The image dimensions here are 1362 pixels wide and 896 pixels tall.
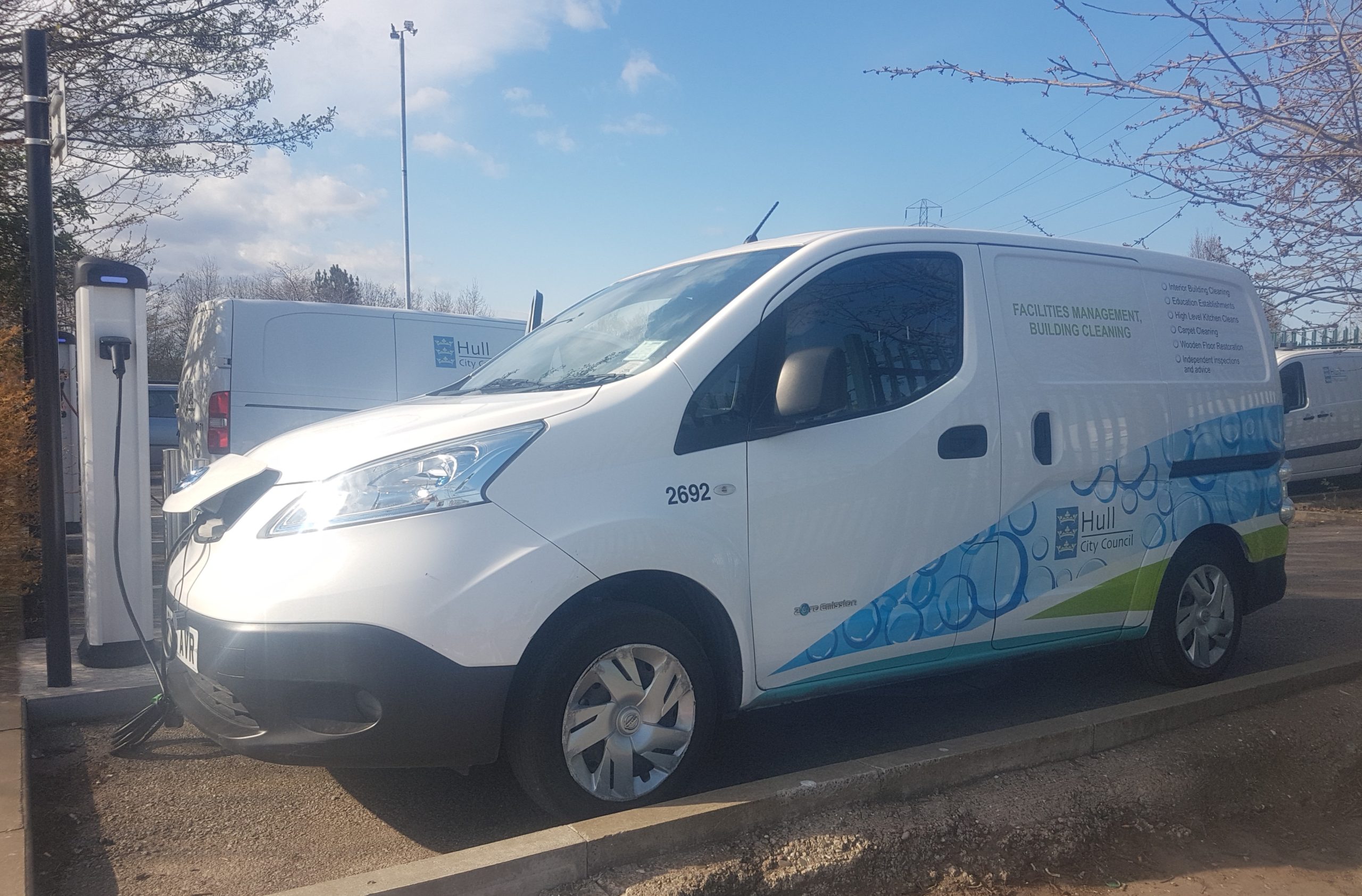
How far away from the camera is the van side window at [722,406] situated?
129 inches

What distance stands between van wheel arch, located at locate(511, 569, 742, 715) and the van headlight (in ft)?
1.48

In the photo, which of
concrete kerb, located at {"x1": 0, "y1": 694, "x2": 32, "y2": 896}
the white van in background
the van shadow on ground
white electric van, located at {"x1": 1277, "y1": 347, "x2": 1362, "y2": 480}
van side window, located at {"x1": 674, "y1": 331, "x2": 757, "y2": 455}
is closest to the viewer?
concrete kerb, located at {"x1": 0, "y1": 694, "x2": 32, "y2": 896}

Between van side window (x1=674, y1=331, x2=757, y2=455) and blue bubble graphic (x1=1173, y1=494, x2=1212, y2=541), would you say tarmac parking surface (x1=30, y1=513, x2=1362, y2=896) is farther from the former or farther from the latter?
van side window (x1=674, y1=331, x2=757, y2=455)

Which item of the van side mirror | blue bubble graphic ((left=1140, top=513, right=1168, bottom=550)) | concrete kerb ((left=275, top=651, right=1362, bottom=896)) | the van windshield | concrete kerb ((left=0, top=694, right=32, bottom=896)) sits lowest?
concrete kerb ((left=275, top=651, right=1362, bottom=896))

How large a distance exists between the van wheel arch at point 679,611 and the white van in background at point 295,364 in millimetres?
4805

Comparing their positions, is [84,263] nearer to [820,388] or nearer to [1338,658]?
[820,388]

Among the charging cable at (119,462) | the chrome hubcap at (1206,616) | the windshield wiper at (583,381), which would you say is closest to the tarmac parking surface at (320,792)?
the chrome hubcap at (1206,616)

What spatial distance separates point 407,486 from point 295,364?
5.98 meters

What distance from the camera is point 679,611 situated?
3.31 metres

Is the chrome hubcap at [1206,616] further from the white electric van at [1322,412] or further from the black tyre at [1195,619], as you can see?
the white electric van at [1322,412]

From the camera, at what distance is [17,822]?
115 inches

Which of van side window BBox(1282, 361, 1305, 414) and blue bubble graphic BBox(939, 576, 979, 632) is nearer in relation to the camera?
blue bubble graphic BBox(939, 576, 979, 632)

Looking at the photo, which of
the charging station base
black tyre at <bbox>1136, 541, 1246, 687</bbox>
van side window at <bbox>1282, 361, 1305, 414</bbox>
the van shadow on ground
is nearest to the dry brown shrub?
the charging station base

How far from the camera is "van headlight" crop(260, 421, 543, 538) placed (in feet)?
9.48
